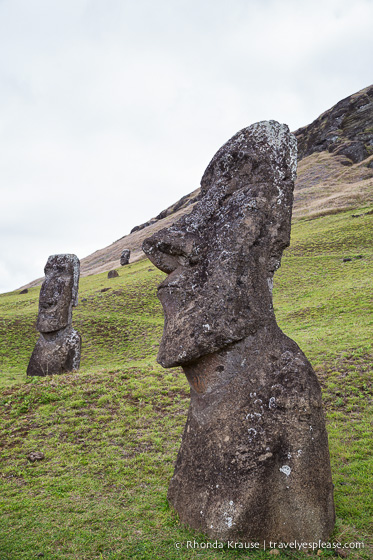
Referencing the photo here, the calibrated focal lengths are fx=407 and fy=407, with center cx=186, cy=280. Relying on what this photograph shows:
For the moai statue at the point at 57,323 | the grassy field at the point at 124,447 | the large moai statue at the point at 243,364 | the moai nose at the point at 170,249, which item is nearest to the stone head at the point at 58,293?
the moai statue at the point at 57,323

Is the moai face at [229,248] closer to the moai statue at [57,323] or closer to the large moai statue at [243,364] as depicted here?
the large moai statue at [243,364]

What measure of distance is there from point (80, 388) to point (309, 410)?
7612 mm

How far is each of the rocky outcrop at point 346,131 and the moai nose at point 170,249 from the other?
3190 inches

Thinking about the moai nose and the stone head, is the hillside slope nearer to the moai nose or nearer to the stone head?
the stone head

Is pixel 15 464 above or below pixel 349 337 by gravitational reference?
above

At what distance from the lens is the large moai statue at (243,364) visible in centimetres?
468

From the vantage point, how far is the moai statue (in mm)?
14766

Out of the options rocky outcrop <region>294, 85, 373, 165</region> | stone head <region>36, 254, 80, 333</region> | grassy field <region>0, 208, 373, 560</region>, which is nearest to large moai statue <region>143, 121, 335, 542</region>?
grassy field <region>0, 208, 373, 560</region>

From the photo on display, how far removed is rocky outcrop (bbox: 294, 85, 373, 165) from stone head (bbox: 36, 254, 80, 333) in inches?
2934

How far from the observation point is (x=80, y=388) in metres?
11.0

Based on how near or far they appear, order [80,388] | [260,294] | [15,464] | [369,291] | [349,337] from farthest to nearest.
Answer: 1. [369,291]
2. [349,337]
3. [80,388]
4. [15,464]
5. [260,294]

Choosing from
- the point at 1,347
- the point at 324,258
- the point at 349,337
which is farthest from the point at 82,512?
the point at 324,258

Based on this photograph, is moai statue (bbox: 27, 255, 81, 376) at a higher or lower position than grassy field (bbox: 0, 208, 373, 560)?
higher

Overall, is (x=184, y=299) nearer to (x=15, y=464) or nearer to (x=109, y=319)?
(x=15, y=464)
